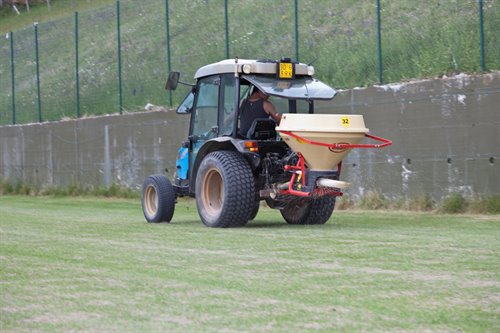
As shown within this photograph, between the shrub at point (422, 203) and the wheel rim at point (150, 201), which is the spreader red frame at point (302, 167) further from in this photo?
the shrub at point (422, 203)

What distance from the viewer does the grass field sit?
6703 millimetres

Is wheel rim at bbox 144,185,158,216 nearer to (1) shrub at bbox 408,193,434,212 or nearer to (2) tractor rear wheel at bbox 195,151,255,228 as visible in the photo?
(2) tractor rear wheel at bbox 195,151,255,228

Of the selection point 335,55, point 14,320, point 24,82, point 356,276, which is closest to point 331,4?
point 335,55

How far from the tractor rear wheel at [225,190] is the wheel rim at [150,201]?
153cm

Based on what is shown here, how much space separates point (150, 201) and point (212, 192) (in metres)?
1.77

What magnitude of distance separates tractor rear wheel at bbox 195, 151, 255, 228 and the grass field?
0.32m

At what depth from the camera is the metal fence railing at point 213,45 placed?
18.4 meters

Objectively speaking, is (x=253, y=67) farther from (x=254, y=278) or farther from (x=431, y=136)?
(x=254, y=278)

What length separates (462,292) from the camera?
7594mm

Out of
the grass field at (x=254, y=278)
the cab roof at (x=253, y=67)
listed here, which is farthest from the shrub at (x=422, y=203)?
the cab roof at (x=253, y=67)

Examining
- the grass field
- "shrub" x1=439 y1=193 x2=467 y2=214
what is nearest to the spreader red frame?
the grass field

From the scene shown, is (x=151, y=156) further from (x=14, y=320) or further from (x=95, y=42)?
(x=14, y=320)

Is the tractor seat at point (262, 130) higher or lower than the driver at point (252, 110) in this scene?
lower

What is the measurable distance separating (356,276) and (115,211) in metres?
11.6
